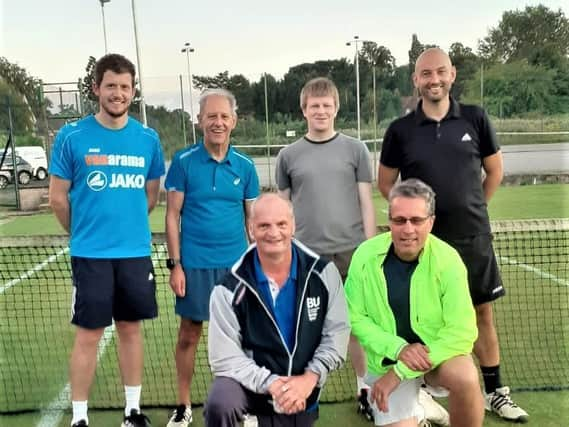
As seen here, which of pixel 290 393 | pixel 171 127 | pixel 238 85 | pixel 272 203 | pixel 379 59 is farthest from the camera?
pixel 379 59

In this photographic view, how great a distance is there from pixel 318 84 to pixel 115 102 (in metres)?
1.12

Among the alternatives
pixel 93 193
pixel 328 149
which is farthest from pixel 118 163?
pixel 328 149

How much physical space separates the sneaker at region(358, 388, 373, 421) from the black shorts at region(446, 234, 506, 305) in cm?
85

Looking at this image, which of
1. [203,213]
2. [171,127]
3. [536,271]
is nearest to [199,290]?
[203,213]

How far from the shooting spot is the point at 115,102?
321 cm

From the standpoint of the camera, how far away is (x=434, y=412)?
3359 millimetres

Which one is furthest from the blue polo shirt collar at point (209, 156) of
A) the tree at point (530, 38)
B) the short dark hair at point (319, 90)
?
the tree at point (530, 38)

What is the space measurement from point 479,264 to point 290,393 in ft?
4.75

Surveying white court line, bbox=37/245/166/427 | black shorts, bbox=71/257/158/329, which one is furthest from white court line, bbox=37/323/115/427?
black shorts, bbox=71/257/158/329

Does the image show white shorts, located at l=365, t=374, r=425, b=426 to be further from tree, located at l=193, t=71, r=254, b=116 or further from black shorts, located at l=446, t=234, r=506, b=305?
tree, located at l=193, t=71, r=254, b=116

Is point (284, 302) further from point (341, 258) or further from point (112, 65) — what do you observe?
point (112, 65)

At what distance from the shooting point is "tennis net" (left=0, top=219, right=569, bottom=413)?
4082 millimetres

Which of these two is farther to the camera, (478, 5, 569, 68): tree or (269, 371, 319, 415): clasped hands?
(478, 5, 569, 68): tree

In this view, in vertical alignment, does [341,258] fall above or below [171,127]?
below
